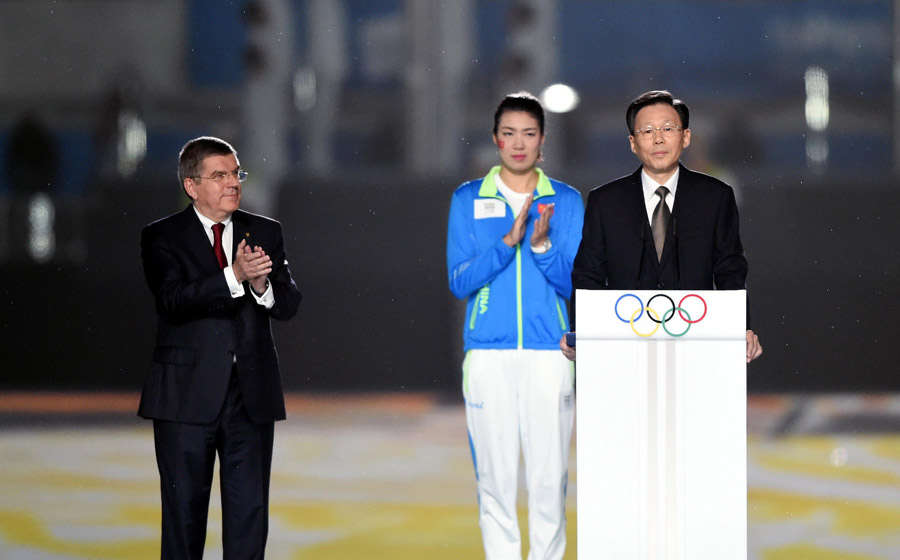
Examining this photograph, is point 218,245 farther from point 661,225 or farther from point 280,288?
point 661,225

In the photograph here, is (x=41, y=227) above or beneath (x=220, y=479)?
above

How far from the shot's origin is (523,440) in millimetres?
2889

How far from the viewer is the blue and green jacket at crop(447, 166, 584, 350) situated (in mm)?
2873

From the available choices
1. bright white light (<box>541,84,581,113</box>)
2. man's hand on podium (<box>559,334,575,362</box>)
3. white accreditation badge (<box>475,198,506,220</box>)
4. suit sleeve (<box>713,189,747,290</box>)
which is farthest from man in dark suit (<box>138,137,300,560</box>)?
bright white light (<box>541,84,581,113</box>)

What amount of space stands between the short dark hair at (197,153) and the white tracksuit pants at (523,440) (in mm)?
865

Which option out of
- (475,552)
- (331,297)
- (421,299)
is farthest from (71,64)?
(475,552)

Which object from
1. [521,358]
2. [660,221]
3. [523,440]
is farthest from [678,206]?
[523,440]

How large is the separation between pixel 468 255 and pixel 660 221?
25.8 inches

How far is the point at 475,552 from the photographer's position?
3.63 meters

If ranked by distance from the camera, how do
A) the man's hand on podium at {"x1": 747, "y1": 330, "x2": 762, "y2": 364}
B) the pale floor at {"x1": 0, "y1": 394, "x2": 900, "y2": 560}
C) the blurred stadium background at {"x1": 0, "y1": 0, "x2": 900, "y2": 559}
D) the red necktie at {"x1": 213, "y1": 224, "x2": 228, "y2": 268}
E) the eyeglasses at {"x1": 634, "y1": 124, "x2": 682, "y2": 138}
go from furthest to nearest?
the blurred stadium background at {"x1": 0, "y1": 0, "x2": 900, "y2": 559}
the pale floor at {"x1": 0, "y1": 394, "x2": 900, "y2": 560}
the red necktie at {"x1": 213, "y1": 224, "x2": 228, "y2": 268}
the eyeglasses at {"x1": 634, "y1": 124, "x2": 682, "y2": 138}
the man's hand on podium at {"x1": 747, "y1": 330, "x2": 762, "y2": 364}

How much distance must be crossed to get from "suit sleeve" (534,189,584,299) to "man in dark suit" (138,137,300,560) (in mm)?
694

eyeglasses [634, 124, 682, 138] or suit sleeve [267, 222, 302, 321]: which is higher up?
eyeglasses [634, 124, 682, 138]

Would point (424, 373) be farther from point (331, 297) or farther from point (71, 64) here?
point (71, 64)

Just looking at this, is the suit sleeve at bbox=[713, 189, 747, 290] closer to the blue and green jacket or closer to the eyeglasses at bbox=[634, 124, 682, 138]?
the eyeglasses at bbox=[634, 124, 682, 138]
